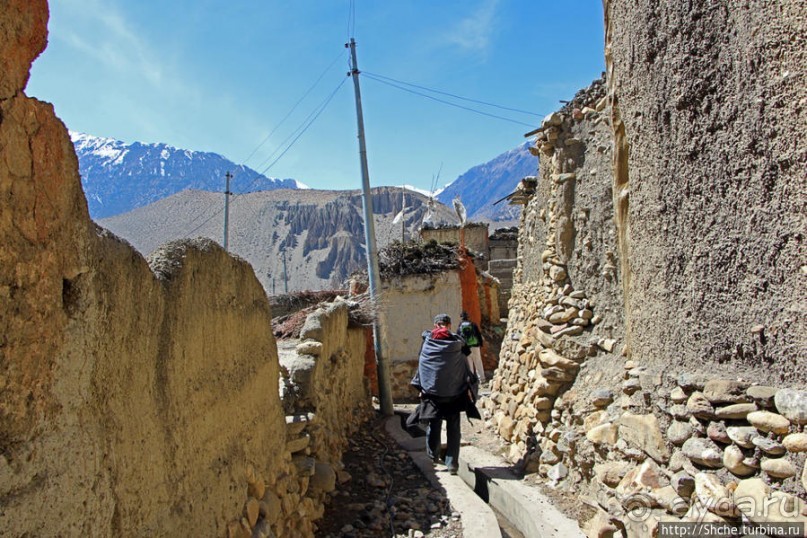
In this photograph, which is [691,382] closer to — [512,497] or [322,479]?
[512,497]

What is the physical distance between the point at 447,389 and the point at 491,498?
106 cm

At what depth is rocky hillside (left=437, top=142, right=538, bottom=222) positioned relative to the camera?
71125mm

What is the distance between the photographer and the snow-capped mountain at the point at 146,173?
334ft

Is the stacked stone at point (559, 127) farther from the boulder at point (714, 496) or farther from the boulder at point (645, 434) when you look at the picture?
the boulder at point (714, 496)

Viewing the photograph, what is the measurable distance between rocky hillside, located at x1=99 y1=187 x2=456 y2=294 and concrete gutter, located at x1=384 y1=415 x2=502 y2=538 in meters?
45.4

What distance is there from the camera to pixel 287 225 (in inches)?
2655

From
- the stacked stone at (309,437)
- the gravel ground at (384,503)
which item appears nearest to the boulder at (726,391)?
the gravel ground at (384,503)

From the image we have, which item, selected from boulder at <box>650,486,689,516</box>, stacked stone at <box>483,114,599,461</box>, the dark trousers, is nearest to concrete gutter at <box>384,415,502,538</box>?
the dark trousers

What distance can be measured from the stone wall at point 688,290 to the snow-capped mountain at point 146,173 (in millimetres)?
93873

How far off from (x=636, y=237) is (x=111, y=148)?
134281 millimetres

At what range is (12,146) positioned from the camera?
157 centimetres

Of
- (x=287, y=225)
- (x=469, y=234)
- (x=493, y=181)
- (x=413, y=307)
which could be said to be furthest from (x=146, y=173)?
(x=413, y=307)

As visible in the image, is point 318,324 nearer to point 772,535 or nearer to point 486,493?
point 486,493

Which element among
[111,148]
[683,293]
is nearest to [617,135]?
[683,293]
